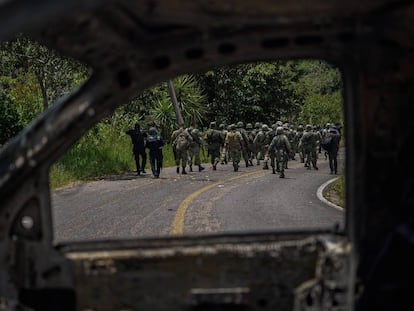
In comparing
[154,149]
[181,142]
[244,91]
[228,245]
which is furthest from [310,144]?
[244,91]

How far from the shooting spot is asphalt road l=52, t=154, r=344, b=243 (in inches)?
420

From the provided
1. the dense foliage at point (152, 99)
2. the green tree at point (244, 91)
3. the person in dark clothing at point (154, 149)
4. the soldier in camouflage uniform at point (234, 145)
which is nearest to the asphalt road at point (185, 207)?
the person in dark clothing at point (154, 149)

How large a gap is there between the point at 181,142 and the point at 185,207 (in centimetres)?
1040

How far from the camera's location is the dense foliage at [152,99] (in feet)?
71.4

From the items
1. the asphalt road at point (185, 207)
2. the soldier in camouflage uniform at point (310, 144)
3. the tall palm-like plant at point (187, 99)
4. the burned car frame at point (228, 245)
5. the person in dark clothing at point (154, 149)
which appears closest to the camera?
the burned car frame at point (228, 245)

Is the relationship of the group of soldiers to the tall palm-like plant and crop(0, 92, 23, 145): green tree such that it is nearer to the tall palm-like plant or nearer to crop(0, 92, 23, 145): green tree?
the tall palm-like plant

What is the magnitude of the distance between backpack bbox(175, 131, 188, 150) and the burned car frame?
67.7 ft

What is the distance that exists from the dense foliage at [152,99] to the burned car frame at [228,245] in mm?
2957

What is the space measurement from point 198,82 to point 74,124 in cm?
4552

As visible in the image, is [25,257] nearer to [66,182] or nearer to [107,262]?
[107,262]

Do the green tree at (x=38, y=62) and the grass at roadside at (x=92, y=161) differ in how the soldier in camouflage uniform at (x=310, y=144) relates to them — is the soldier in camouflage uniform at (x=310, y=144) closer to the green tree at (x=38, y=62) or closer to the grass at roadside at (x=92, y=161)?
the grass at roadside at (x=92, y=161)

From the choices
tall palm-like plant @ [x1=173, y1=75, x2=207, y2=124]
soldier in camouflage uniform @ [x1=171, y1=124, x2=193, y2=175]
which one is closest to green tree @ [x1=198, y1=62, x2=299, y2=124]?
tall palm-like plant @ [x1=173, y1=75, x2=207, y2=124]

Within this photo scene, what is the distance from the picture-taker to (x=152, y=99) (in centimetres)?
3703

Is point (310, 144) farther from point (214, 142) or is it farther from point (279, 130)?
point (214, 142)
